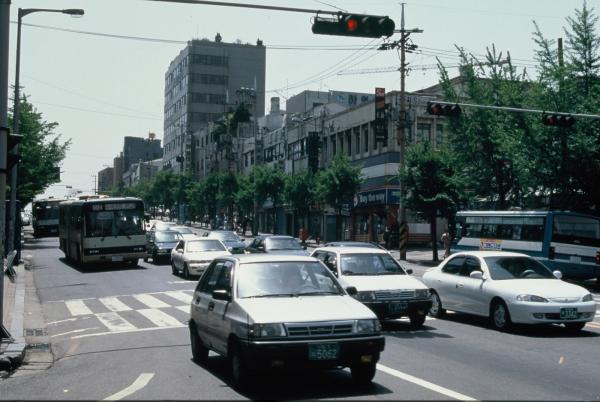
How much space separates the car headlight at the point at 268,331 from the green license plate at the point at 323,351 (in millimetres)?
359

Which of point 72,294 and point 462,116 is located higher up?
point 462,116

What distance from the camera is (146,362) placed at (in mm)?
11359

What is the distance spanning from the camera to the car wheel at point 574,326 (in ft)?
46.6

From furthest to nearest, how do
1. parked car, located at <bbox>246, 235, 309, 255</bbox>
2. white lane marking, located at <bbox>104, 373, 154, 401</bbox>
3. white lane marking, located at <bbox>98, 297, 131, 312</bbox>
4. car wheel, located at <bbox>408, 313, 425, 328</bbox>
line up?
parked car, located at <bbox>246, 235, 309, 255</bbox>, white lane marking, located at <bbox>98, 297, 131, 312</bbox>, car wheel, located at <bbox>408, 313, 425, 328</bbox>, white lane marking, located at <bbox>104, 373, 154, 401</bbox>

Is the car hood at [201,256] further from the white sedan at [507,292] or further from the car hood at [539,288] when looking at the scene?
the car hood at [539,288]

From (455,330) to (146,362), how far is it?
6.36 metres

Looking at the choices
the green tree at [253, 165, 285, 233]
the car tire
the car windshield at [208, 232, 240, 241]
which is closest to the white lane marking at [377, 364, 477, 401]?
the car tire

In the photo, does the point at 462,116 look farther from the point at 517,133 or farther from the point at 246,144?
the point at 246,144

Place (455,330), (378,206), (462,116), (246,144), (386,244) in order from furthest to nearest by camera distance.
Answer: (246,144) < (378,206) < (386,244) < (462,116) < (455,330)

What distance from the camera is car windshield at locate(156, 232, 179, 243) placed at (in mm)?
37281

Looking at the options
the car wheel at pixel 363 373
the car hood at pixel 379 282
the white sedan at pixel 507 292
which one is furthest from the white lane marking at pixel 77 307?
the car wheel at pixel 363 373

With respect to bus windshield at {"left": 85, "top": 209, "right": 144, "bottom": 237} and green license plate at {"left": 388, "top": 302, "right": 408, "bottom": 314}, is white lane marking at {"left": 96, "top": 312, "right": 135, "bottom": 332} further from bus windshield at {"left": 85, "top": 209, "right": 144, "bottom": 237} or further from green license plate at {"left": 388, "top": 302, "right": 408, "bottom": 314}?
bus windshield at {"left": 85, "top": 209, "right": 144, "bottom": 237}

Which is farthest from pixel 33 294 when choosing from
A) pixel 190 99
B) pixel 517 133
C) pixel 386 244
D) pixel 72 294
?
pixel 190 99

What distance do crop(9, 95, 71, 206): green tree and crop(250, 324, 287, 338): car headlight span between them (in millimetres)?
41569
